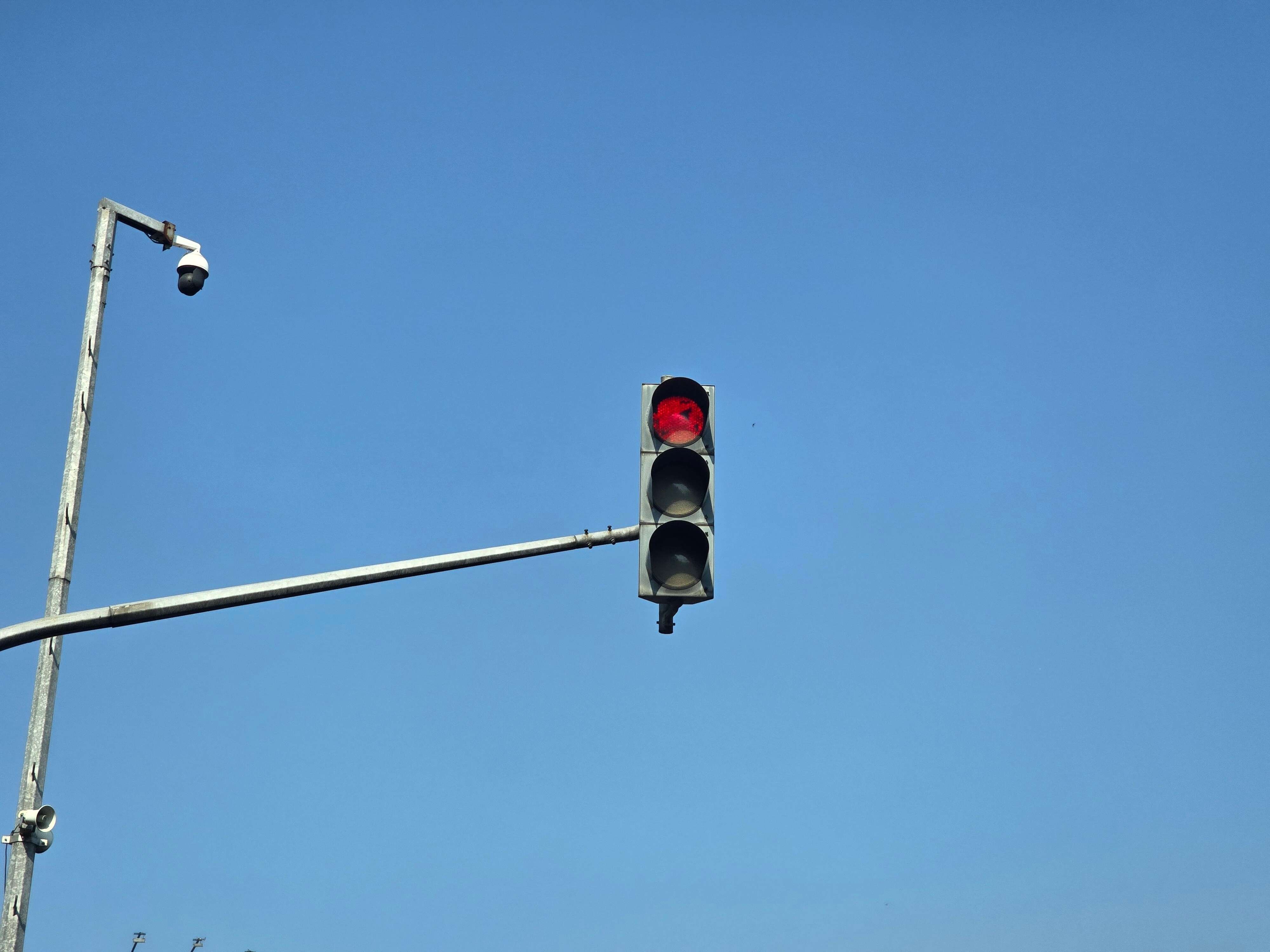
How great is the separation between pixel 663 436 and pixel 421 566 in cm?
166

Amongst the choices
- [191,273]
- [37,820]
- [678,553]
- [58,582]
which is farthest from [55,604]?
[678,553]

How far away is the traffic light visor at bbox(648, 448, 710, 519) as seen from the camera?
7.99 meters

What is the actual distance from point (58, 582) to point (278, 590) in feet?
7.28

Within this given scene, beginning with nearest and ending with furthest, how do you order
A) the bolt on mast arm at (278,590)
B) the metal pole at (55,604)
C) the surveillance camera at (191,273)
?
1. the bolt on mast arm at (278,590)
2. the metal pole at (55,604)
3. the surveillance camera at (191,273)

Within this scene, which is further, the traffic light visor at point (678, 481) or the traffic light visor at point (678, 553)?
the traffic light visor at point (678, 481)

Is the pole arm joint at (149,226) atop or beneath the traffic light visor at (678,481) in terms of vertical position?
atop

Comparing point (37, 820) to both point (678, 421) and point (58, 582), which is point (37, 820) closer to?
point (58, 582)

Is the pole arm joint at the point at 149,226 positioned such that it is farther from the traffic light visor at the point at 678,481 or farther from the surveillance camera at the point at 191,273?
the traffic light visor at the point at 678,481

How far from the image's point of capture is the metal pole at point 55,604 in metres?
8.94

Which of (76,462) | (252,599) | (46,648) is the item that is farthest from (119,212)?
(252,599)

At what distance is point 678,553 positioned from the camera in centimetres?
792

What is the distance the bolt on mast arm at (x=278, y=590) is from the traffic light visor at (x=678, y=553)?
30cm

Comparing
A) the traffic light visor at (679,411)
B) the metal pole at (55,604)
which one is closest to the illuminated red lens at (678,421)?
the traffic light visor at (679,411)

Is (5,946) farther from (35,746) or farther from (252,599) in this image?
(252,599)
